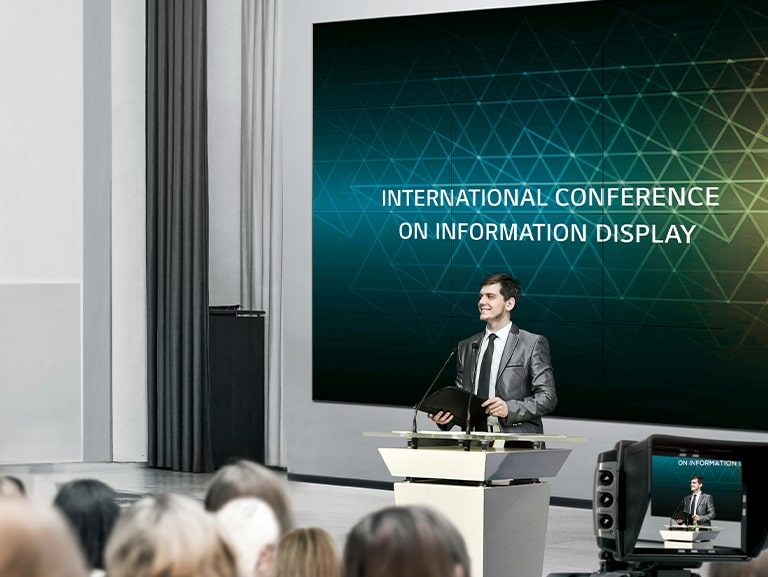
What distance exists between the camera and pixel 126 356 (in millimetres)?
11758

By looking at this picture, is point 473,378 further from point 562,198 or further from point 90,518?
point 562,198

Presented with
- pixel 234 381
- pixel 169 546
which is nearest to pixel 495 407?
A: pixel 169 546

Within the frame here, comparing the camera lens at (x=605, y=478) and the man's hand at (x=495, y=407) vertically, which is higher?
the camera lens at (x=605, y=478)

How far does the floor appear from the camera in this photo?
7.64 metres

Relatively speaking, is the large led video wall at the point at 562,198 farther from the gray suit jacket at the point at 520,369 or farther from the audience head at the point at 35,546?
the audience head at the point at 35,546

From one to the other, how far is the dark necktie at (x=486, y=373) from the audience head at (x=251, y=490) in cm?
325

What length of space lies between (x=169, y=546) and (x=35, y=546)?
58cm

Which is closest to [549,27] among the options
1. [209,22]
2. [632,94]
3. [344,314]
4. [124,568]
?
[632,94]

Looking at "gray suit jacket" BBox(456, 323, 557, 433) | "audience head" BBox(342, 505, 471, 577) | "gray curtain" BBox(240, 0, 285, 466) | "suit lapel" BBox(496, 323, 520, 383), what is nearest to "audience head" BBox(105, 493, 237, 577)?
"audience head" BBox(342, 505, 471, 577)

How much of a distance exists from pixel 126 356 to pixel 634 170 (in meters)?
4.71

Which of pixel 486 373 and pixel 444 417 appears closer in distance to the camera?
pixel 444 417

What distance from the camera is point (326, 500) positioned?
31.6 ft

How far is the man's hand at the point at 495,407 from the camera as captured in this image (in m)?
5.64

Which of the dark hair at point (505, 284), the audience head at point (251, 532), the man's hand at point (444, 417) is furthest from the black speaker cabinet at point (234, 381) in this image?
the audience head at point (251, 532)
